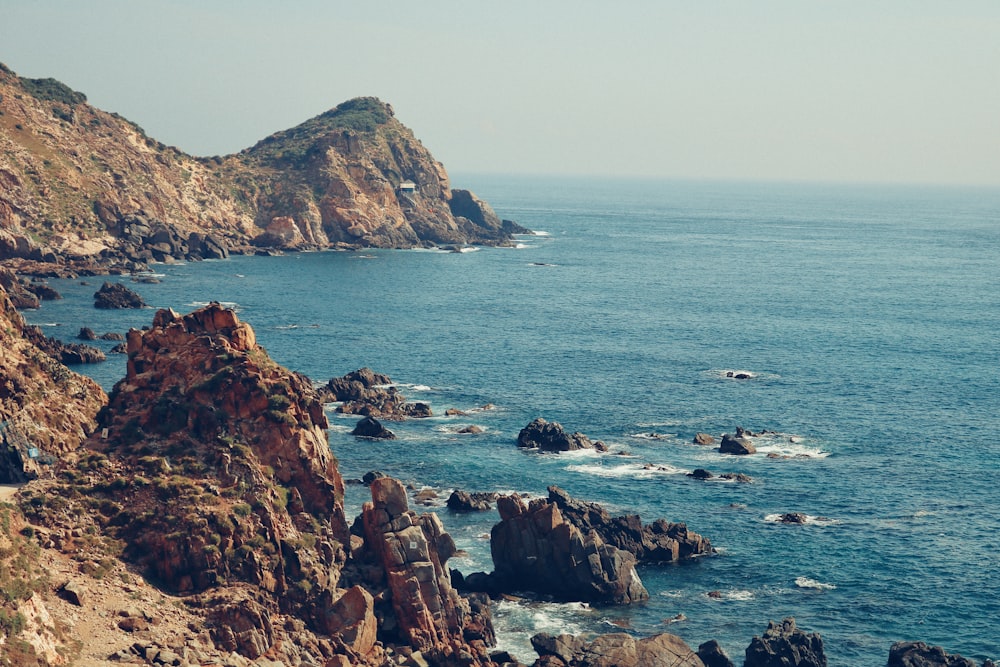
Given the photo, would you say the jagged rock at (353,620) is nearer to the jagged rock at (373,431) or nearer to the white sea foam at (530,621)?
Answer: the white sea foam at (530,621)

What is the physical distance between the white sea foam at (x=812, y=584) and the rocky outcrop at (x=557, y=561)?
1290 centimetres

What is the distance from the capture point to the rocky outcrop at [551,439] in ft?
407

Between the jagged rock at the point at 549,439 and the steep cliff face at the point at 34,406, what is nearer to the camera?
the steep cliff face at the point at 34,406

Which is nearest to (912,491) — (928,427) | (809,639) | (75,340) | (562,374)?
(928,427)

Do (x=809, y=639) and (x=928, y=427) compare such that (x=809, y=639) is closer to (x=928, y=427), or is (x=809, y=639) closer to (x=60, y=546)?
(x=60, y=546)

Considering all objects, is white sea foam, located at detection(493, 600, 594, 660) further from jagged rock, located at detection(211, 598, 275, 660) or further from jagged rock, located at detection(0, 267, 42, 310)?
jagged rock, located at detection(0, 267, 42, 310)

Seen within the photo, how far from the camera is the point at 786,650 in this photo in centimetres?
7531

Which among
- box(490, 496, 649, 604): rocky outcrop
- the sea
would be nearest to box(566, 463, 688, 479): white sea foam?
the sea

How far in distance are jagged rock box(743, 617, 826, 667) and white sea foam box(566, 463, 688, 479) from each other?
129ft

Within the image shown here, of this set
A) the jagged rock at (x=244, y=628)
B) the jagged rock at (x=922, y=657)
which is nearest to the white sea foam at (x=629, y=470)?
the jagged rock at (x=922, y=657)

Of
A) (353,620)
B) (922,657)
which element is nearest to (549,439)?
(922,657)

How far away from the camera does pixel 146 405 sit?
→ 77.1m

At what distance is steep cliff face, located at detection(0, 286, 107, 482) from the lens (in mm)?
74438

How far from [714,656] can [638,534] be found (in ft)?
68.8
